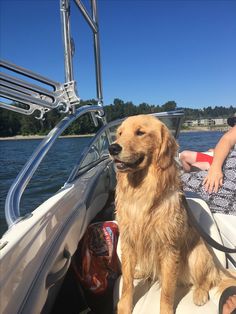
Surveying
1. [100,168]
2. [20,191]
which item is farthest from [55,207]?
[100,168]

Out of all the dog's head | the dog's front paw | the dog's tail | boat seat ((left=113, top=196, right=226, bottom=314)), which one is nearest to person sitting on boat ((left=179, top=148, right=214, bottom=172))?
boat seat ((left=113, top=196, right=226, bottom=314))

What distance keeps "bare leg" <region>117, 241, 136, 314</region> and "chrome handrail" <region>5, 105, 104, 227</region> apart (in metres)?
0.91

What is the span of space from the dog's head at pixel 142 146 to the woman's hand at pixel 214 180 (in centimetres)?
76

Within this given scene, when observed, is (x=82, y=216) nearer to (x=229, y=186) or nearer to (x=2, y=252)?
(x=2, y=252)

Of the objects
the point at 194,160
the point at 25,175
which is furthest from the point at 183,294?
the point at 194,160

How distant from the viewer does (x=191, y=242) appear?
2508mm

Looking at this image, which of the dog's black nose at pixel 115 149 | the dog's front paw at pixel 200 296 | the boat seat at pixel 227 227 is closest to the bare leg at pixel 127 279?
the dog's front paw at pixel 200 296

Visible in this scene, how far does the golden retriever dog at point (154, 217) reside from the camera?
89.7 inches

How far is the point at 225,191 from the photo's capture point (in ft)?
10.1

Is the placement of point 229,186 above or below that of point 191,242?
above

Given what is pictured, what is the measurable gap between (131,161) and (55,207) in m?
0.60

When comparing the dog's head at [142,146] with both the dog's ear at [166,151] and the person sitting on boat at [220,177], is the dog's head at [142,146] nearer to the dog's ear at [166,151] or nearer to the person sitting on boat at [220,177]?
the dog's ear at [166,151]

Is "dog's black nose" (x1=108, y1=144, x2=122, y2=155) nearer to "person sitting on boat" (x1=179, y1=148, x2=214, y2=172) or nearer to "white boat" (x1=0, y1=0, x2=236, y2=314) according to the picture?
"white boat" (x1=0, y1=0, x2=236, y2=314)

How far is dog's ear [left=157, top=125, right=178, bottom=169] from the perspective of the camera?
2318 mm
